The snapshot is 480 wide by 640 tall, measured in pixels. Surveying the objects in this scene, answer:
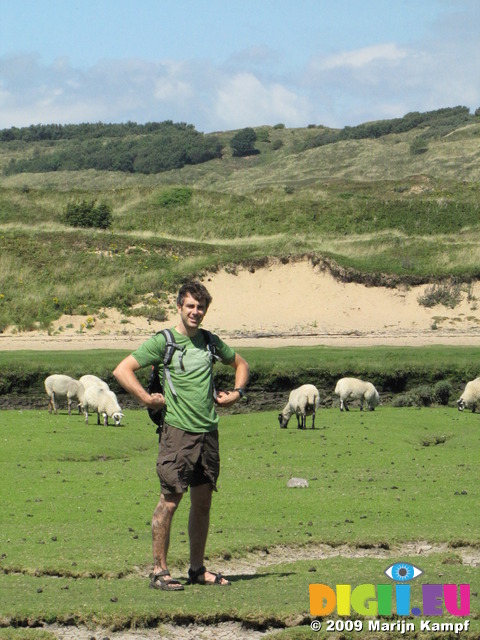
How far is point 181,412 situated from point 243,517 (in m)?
4.08

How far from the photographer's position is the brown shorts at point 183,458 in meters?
9.16

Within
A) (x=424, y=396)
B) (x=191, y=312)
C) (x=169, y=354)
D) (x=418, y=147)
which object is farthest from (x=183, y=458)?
(x=418, y=147)

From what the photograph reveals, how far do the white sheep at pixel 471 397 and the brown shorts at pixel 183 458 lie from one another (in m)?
16.9

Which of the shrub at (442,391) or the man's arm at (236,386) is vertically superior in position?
the man's arm at (236,386)

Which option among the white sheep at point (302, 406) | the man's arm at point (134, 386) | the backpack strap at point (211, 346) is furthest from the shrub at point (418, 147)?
the man's arm at point (134, 386)

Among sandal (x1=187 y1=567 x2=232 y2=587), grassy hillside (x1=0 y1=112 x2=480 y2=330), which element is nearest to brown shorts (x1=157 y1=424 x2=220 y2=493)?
sandal (x1=187 y1=567 x2=232 y2=587)

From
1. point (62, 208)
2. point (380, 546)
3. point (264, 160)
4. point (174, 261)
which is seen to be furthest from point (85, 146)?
point (380, 546)

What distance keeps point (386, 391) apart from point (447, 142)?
105322 millimetres

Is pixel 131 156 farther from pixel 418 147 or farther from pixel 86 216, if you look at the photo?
pixel 86 216

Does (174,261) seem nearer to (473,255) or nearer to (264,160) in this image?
(473,255)

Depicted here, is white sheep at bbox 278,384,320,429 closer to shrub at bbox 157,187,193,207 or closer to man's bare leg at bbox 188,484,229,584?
man's bare leg at bbox 188,484,229,584

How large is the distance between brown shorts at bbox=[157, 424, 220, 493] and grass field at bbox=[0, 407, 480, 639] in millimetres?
1001

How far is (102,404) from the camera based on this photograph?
22750 mm

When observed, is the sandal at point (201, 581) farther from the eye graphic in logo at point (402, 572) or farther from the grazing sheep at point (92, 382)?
the grazing sheep at point (92, 382)
